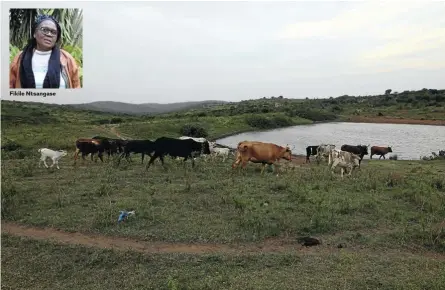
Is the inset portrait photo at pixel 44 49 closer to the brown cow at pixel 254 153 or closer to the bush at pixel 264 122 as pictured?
the brown cow at pixel 254 153

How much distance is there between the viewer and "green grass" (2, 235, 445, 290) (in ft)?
23.6

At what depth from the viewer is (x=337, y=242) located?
9.18m

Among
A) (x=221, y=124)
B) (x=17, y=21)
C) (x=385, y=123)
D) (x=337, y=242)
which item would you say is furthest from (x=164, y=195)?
(x=385, y=123)

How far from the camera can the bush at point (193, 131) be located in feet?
116

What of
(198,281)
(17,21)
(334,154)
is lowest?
(198,281)

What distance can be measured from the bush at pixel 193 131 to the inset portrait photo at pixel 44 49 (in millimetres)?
28501

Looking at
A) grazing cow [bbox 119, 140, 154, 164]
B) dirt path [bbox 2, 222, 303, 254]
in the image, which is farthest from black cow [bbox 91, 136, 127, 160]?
dirt path [bbox 2, 222, 303, 254]

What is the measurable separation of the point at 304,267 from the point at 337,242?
5.39 ft

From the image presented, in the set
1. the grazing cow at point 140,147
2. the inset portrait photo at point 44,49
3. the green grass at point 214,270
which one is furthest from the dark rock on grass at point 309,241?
the grazing cow at point 140,147

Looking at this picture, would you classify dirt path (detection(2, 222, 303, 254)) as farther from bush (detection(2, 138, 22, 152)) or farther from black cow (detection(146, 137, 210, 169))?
bush (detection(2, 138, 22, 152))

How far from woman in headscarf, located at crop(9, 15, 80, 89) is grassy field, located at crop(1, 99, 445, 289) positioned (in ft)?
11.8

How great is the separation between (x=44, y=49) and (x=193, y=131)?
96.6ft

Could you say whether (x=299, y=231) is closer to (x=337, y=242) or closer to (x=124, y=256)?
(x=337, y=242)

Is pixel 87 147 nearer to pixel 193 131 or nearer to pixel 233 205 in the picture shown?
pixel 233 205
